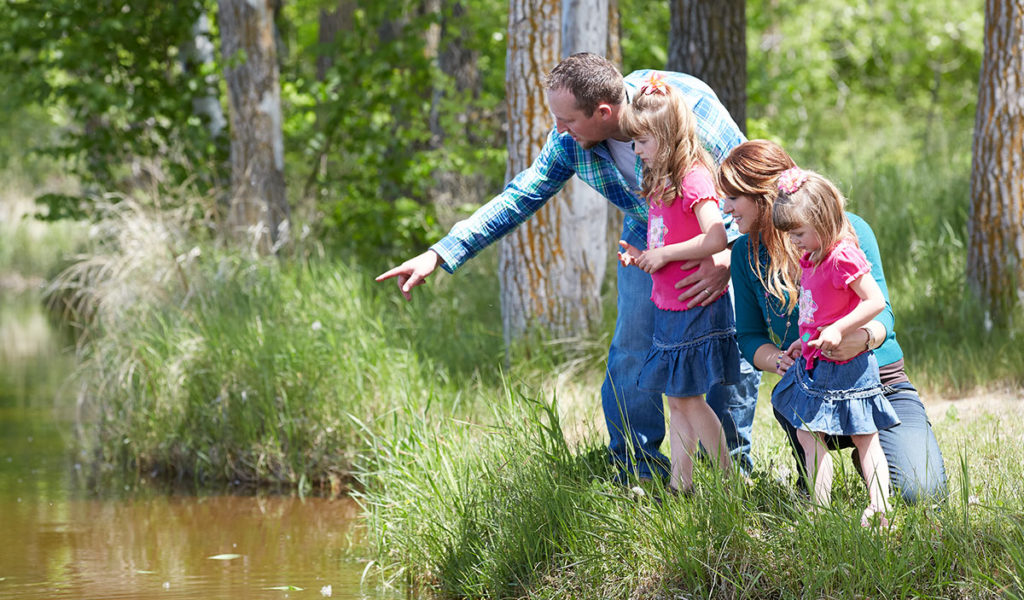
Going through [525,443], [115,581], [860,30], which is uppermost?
[860,30]

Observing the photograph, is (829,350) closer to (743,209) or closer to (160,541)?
(743,209)

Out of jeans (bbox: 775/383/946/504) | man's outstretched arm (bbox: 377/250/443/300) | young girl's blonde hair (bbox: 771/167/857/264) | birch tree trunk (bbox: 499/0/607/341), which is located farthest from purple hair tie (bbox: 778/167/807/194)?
birch tree trunk (bbox: 499/0/607/341)

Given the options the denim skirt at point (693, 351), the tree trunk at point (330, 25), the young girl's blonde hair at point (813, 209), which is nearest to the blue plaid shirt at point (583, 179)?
the denim skirt at point (693, 351)

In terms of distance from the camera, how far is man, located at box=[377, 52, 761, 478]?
13.0ft

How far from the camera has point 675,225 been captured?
13.0 feet

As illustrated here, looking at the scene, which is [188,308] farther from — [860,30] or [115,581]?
[860,30]

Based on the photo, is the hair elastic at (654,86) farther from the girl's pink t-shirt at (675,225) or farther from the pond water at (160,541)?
the pond water at (160,541)

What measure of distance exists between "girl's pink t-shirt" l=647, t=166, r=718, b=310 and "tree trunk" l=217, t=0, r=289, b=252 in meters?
6.00

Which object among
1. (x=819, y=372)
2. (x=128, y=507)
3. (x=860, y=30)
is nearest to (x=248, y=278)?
(x=128, y=507)

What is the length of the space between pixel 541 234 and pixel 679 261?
9.65 feet

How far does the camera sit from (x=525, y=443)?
4.68 meters

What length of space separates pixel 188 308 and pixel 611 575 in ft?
15.1

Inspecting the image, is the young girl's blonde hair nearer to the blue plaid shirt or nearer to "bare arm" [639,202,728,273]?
"bare arm" [639,202,728,273]

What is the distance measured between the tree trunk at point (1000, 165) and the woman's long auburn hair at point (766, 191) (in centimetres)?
361
